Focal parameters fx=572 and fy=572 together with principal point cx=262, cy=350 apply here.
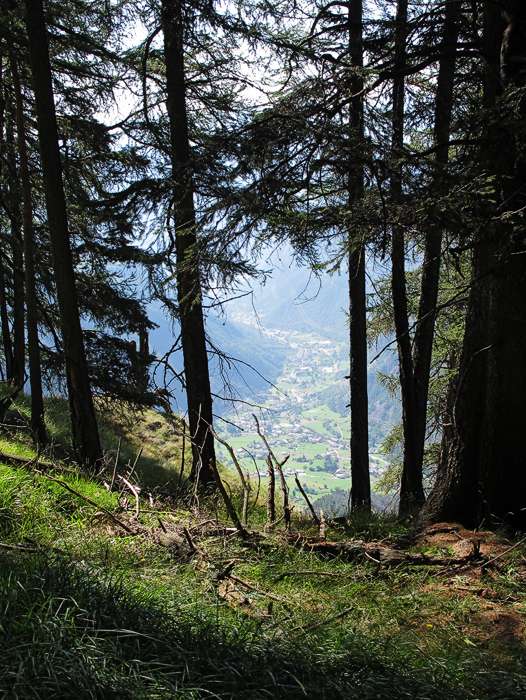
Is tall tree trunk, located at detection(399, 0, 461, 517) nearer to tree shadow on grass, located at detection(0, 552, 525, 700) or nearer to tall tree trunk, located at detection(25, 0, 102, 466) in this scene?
tall tree trunk, located at detection(25, 0, 102, 466)

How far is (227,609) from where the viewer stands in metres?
3.48

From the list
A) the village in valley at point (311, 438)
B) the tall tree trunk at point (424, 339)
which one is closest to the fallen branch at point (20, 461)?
the tall tree trunk at point (424, 339)

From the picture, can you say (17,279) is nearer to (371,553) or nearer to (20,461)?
(20,461)

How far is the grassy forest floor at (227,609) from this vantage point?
94.7 inches

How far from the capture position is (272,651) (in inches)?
108

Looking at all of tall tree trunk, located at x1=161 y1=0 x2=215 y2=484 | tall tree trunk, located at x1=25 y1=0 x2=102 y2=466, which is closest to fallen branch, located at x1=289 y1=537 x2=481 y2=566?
tall tree trunk, located at x1=161 y1=0 x2=215 y2=484

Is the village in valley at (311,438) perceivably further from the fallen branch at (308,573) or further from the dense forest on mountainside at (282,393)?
the fallen branch at (308,573)

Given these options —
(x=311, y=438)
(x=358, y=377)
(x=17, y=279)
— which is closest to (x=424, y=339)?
(x=358, y=377)

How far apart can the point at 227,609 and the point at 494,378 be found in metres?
3.14

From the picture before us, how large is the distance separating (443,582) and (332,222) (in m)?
3.14

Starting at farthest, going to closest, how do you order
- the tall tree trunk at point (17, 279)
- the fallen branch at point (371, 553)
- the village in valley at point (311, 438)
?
the village in valley at point (311, 438) < the tall tree trunk at point (17, 279) < the fallen branch at point (371, 553)

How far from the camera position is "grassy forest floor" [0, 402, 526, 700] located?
241cm

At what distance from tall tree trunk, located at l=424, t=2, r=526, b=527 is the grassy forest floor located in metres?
0.39

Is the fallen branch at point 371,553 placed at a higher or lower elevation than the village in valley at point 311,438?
higher
